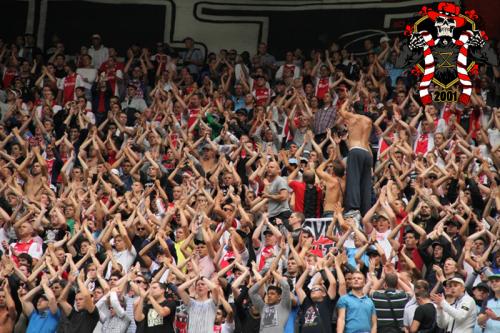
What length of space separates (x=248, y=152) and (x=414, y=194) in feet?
10.4

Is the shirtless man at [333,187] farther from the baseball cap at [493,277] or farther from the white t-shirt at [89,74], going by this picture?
the white t-shirt at [89,74]

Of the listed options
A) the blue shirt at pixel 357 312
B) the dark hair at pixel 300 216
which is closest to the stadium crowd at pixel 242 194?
the blue shirt at pixel 357 312

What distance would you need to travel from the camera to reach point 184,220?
17.0m

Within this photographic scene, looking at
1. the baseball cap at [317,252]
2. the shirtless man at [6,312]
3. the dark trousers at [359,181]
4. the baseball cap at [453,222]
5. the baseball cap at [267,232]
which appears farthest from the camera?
the dark trousers at [359,181]

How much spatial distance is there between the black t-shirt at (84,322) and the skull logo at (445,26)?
10.9 metres

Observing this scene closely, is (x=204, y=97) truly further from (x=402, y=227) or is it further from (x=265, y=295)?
(x=265, y=295)

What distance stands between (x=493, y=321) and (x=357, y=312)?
1.47m

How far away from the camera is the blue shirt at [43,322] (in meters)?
15.3

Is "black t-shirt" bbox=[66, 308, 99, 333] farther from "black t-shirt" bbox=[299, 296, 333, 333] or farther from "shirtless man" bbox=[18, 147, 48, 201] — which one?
"shirtless man" bbox=[18, 147, 48, 201]

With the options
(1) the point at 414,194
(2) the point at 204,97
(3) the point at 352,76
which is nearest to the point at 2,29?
(2) the point at 204,97

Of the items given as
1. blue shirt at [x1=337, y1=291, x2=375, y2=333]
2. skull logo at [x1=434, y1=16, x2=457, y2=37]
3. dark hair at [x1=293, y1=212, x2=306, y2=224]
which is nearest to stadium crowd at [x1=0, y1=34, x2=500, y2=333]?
blue shirt at [x1=337, y1=291, x2=375, y2=333]

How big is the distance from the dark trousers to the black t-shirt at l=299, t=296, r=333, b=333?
9.36ft

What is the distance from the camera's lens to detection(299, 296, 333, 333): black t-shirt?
13789 mm

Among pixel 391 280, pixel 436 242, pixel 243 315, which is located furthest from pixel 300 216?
pixel 391 280
